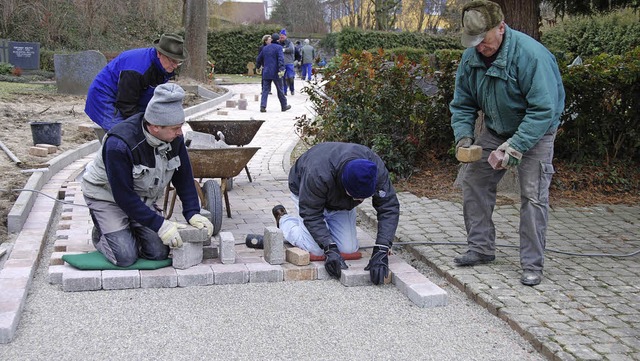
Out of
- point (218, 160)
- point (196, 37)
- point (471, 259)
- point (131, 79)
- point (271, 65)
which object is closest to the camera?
point (471, 259)

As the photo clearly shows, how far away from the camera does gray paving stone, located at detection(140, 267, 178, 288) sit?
4695mm

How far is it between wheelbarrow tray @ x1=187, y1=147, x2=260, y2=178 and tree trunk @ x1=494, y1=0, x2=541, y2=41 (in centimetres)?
345

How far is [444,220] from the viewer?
6582 millimetres

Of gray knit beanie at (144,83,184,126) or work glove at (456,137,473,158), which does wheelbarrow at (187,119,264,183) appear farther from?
work glove at (456,137,473,158)

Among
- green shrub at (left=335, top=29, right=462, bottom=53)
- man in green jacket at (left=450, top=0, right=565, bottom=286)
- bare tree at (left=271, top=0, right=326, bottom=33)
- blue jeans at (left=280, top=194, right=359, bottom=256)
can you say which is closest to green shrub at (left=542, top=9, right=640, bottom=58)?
green shrub at (left=335, top=29, right=462, bottom=53)

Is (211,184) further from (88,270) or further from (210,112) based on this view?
(210,112)

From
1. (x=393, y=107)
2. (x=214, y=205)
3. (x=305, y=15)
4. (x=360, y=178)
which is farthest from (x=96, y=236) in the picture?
(x=305, y=15)

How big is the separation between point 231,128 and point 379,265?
11.3ft

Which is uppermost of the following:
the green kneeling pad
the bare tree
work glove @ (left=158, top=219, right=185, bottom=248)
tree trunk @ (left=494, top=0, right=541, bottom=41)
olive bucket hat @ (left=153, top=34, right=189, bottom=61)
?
the bare tree

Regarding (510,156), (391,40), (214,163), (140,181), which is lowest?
(214,163)

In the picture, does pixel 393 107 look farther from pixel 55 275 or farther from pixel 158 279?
pixel 55 275

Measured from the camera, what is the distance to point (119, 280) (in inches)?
183

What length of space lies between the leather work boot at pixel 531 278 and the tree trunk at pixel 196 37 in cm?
1762

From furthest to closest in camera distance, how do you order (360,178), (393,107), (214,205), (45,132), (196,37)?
(196,37) → (45,132) → (393,107) → (214,205) → (360,178)
